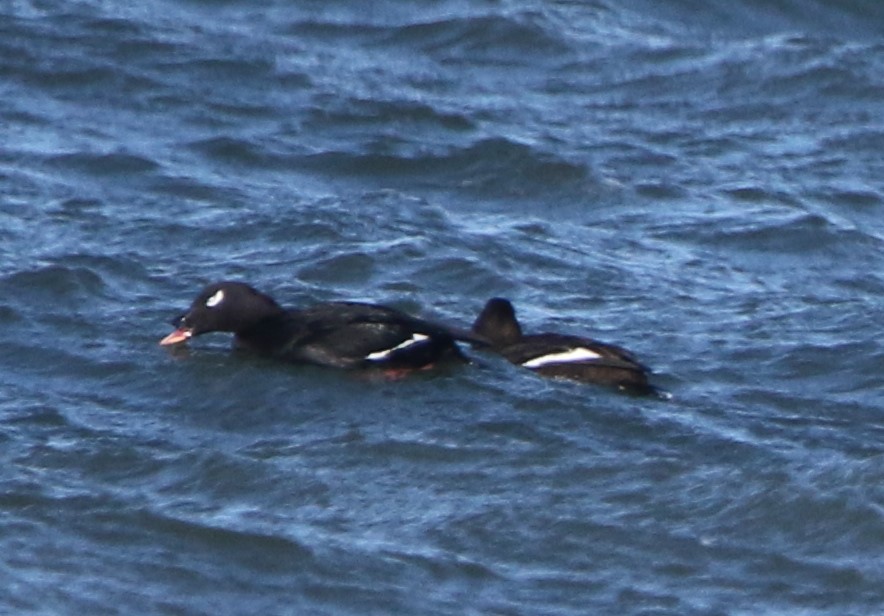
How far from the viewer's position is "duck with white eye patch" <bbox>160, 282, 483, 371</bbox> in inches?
454

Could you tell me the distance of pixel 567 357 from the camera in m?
11.3

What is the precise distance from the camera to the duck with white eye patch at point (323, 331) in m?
11.5

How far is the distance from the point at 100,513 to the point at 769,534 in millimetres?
2776

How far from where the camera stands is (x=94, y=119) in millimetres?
15734

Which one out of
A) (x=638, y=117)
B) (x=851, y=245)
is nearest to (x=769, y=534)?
(x=851, y=245)

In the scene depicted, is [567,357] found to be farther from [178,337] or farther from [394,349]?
[178,337]

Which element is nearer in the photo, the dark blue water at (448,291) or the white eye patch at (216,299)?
the dark blue water at (448,291)

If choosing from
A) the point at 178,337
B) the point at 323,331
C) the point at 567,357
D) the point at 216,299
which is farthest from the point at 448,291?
the point at 178,337

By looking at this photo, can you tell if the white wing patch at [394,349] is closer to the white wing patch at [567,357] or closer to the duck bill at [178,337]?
the white wing patch at [567,357]

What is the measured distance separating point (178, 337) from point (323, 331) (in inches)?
29.2

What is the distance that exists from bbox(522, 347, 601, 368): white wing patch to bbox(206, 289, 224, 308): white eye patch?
65.1 inches

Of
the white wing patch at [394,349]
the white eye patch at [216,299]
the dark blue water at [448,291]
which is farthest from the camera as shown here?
the white eye patch at [216,299]

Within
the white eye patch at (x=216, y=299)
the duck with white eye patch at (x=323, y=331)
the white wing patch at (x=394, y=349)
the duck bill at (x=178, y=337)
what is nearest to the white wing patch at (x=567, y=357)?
the duck with white eye patch at (x=323, y=331)

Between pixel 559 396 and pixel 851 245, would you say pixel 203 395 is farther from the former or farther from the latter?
pixel 851 245
